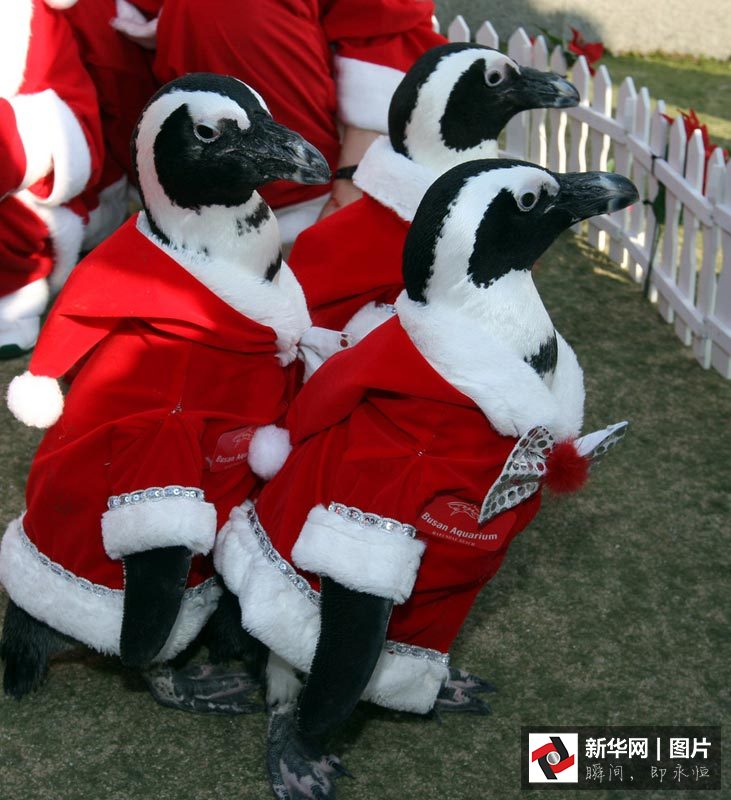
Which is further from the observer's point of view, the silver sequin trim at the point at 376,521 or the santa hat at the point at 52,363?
the santa hat at the point at 52,363

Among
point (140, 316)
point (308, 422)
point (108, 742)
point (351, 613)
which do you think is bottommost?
point (108, 742)

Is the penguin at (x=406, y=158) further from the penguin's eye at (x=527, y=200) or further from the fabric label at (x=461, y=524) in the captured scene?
the fabric label at (x=461, y=524)

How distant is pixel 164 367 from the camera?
2.04 metres

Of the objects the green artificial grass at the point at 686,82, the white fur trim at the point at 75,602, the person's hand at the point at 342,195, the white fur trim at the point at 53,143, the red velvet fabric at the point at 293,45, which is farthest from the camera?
the green artificial grass at the point at 686,82

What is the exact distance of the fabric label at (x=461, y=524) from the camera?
6.32 ft

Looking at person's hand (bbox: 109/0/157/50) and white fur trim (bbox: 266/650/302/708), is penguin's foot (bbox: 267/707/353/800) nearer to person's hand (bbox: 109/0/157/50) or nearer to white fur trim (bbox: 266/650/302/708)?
white fur trim (bbox: 266/650/302/708)

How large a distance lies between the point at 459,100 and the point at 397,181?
19 cm

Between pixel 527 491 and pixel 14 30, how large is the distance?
1.89 metres

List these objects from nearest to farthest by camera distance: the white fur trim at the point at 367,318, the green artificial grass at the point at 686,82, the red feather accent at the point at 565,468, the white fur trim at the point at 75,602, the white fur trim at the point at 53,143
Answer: the red feather accent at the point at 565,468
the white fur trim at the point at 75,602
the white fur trim at the point at 367,318
the white fur trim at the point at 53,143
the green artificial grass at the point at 686,82

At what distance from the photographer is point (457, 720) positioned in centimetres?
235

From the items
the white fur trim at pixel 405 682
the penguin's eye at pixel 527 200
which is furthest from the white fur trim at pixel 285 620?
the penguin's eye at pixel 527 200

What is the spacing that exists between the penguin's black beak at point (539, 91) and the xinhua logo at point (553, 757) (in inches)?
47.4

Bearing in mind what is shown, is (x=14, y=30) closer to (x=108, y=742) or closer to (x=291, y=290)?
(x=291, y=290)

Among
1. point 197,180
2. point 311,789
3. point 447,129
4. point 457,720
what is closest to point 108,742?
point 311,789
